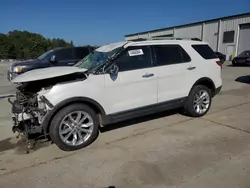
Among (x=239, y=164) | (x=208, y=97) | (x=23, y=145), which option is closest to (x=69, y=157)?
(x=23, y=145)

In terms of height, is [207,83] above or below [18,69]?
below

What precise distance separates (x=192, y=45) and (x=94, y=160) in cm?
345

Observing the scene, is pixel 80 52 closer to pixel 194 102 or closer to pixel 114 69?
pixel 194 102

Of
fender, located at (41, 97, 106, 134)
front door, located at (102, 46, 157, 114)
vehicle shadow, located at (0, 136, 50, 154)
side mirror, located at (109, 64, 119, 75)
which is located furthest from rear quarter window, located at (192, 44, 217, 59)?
→ vehicle shadow, located at (0, 136, 50, 154)

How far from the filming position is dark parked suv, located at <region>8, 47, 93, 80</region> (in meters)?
9.75

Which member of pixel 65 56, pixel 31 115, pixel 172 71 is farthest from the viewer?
pixel 65 56

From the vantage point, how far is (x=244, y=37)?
28.8 meters

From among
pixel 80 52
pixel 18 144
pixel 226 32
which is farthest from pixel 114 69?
pixel 226 32

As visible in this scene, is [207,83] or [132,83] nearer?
[132,83]

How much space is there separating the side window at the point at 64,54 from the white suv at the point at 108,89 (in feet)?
18.1

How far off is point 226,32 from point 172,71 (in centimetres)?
3011

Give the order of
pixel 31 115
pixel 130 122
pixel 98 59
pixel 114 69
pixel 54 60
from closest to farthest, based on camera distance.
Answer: pixel 31 115, pixel 114 69, pixel 98 59, pixel 130 122, pixel 54 60

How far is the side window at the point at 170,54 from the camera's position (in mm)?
4818

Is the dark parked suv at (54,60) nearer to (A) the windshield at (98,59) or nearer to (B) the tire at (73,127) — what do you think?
(A) the windshield at (98,59)
